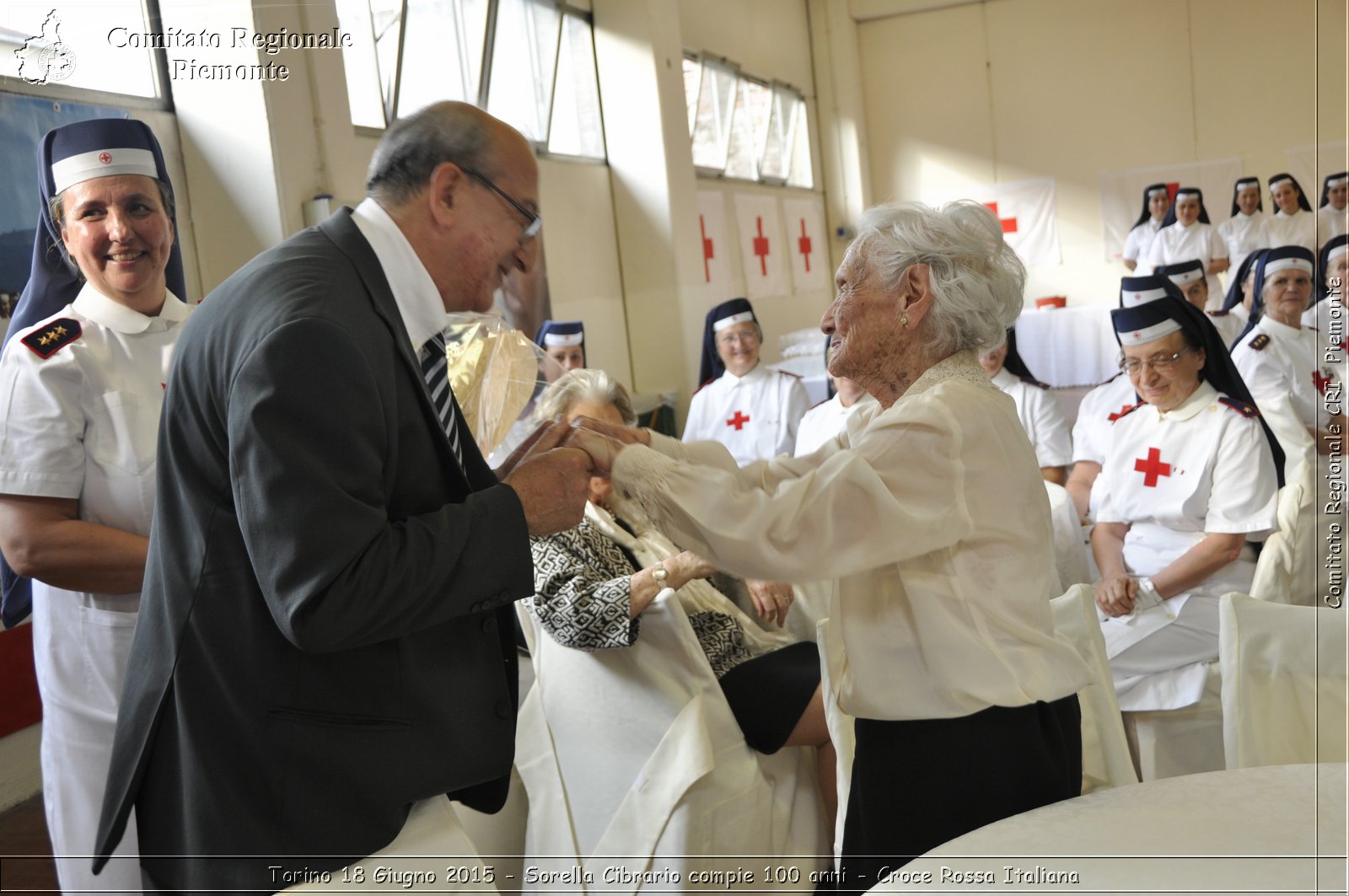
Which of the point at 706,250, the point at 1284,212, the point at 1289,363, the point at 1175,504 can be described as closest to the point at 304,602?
the point at 1175,504

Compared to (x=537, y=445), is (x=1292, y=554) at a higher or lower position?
lower

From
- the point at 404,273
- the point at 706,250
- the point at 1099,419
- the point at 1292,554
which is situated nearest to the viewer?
the point at 404,273

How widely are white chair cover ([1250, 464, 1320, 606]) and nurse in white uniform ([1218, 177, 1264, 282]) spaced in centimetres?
753

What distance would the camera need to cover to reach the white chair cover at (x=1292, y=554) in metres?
2.61

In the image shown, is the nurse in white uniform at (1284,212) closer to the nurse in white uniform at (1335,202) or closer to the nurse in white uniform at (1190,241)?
the nurse in white uniform at (1190,241)

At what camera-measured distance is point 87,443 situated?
194 centimetres

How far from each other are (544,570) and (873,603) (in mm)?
1161

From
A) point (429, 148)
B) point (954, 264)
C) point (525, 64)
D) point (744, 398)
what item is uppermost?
point (525, 64)

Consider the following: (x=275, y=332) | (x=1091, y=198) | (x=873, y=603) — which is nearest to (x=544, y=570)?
(x=873, y=603)

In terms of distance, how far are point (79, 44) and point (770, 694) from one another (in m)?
2.27

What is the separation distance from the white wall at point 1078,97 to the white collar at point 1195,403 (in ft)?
28.4

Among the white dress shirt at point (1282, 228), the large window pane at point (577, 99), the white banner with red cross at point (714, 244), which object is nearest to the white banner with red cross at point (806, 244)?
the white banner with red cross at point (714, 244)

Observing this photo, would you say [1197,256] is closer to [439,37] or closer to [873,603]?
[439,37]

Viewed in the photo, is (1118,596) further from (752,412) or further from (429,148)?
(752,412)
